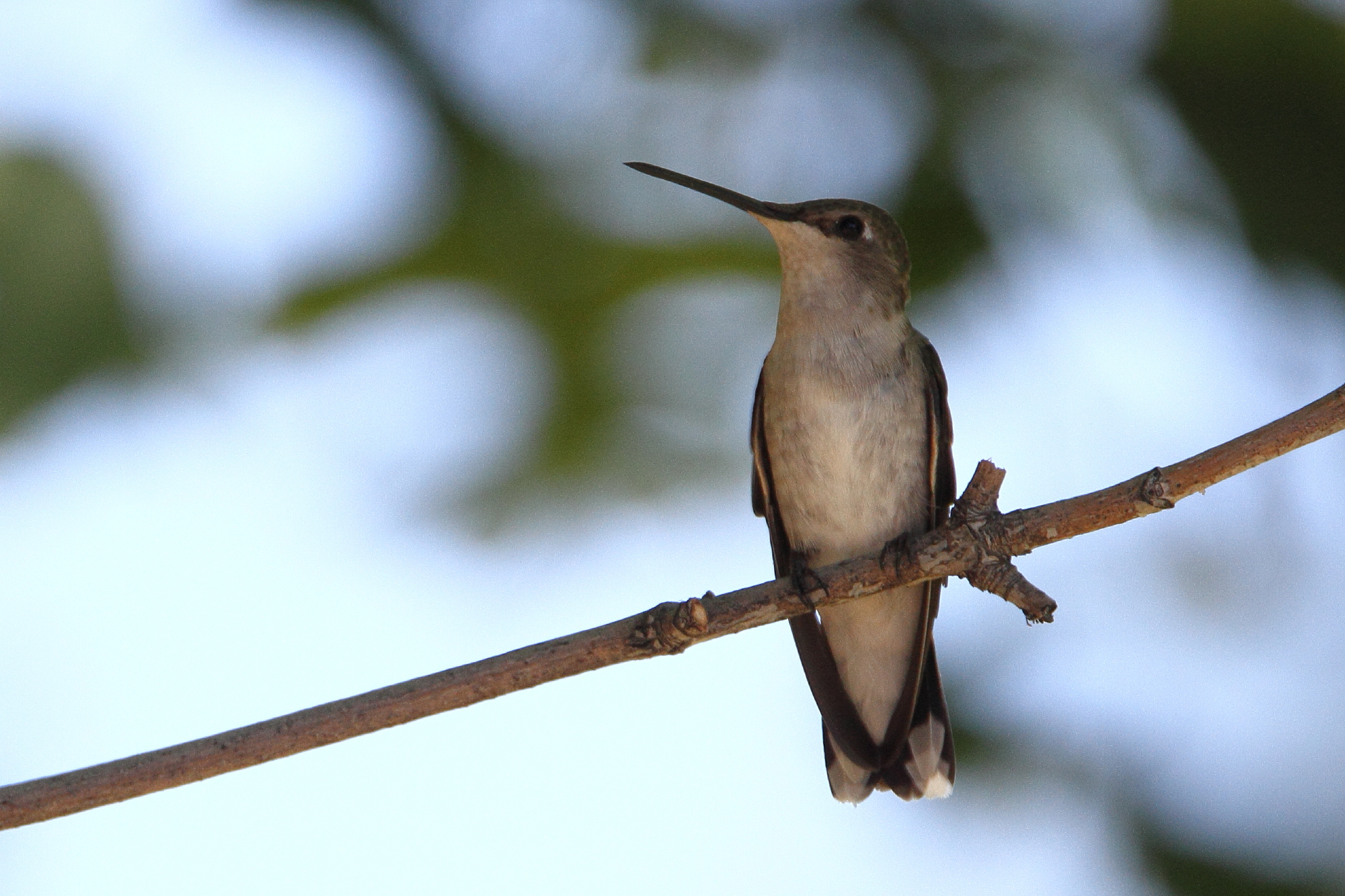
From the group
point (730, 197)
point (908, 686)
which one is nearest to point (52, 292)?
point (730, 197)

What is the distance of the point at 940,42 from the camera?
422 centimetres

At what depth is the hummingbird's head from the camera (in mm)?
2986

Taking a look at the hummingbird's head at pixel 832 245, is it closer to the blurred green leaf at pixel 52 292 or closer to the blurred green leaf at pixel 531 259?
the blurred green leaf at pixel 531 259

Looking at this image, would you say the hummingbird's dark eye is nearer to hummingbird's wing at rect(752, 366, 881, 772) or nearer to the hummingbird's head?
the hummingbird's head

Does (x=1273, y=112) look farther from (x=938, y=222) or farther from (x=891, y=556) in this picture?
(x=891, y=556)

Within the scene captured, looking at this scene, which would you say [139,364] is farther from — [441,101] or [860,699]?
[860,699]

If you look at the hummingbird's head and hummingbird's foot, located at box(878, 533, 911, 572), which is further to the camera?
the hummingbird's head

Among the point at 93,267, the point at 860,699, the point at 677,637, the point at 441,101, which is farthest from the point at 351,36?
the point at 677,637

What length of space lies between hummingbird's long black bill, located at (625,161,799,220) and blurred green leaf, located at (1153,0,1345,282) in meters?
1.82

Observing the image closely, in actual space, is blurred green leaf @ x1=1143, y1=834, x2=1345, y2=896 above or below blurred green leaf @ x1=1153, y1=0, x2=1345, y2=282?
below

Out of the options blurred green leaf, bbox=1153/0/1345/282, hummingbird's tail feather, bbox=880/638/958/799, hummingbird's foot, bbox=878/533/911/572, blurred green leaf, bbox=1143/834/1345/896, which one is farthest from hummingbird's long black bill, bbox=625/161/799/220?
blurred green leaf, bbox=1143/834/1345/896

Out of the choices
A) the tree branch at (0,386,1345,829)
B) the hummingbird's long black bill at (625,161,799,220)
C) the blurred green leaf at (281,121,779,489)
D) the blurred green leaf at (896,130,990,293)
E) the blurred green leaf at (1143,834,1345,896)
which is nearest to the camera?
the tree branch at (0,386,1345,829)

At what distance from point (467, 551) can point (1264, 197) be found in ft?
11.4

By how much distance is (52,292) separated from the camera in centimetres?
505
